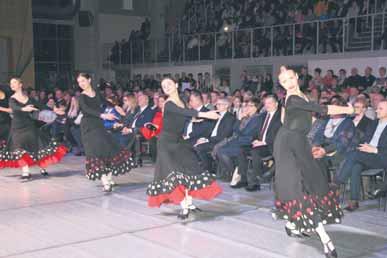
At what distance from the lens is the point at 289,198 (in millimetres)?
4434

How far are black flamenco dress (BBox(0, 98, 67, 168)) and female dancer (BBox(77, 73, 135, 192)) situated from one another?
136cm

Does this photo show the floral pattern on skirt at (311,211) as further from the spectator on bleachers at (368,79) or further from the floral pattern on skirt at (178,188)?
the spectator on bleachers at (368,79)

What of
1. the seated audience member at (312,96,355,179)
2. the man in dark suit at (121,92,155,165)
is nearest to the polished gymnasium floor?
the seated audience member at (312,96,355,179)

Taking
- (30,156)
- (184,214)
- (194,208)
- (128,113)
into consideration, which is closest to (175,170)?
(184,214)

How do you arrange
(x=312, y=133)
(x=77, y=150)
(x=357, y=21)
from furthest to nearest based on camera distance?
(x=357, y=21) < (x=77, y=150) < (x=312, y=133)

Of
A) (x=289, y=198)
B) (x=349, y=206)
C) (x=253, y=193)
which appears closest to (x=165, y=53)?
(x=253, y=193)

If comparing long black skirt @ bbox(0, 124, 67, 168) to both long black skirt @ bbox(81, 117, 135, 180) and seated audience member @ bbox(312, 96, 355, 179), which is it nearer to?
long black skirt @ bbox(81, 117, 135, 180)

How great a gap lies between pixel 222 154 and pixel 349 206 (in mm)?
2211

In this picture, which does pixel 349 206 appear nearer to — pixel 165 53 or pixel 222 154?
pixel 222 154

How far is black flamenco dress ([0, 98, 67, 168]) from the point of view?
805 cm

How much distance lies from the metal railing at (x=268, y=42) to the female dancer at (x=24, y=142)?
842 centimetres

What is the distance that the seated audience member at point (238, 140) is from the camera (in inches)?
297

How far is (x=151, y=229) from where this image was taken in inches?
210

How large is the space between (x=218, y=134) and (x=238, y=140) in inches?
17.6
